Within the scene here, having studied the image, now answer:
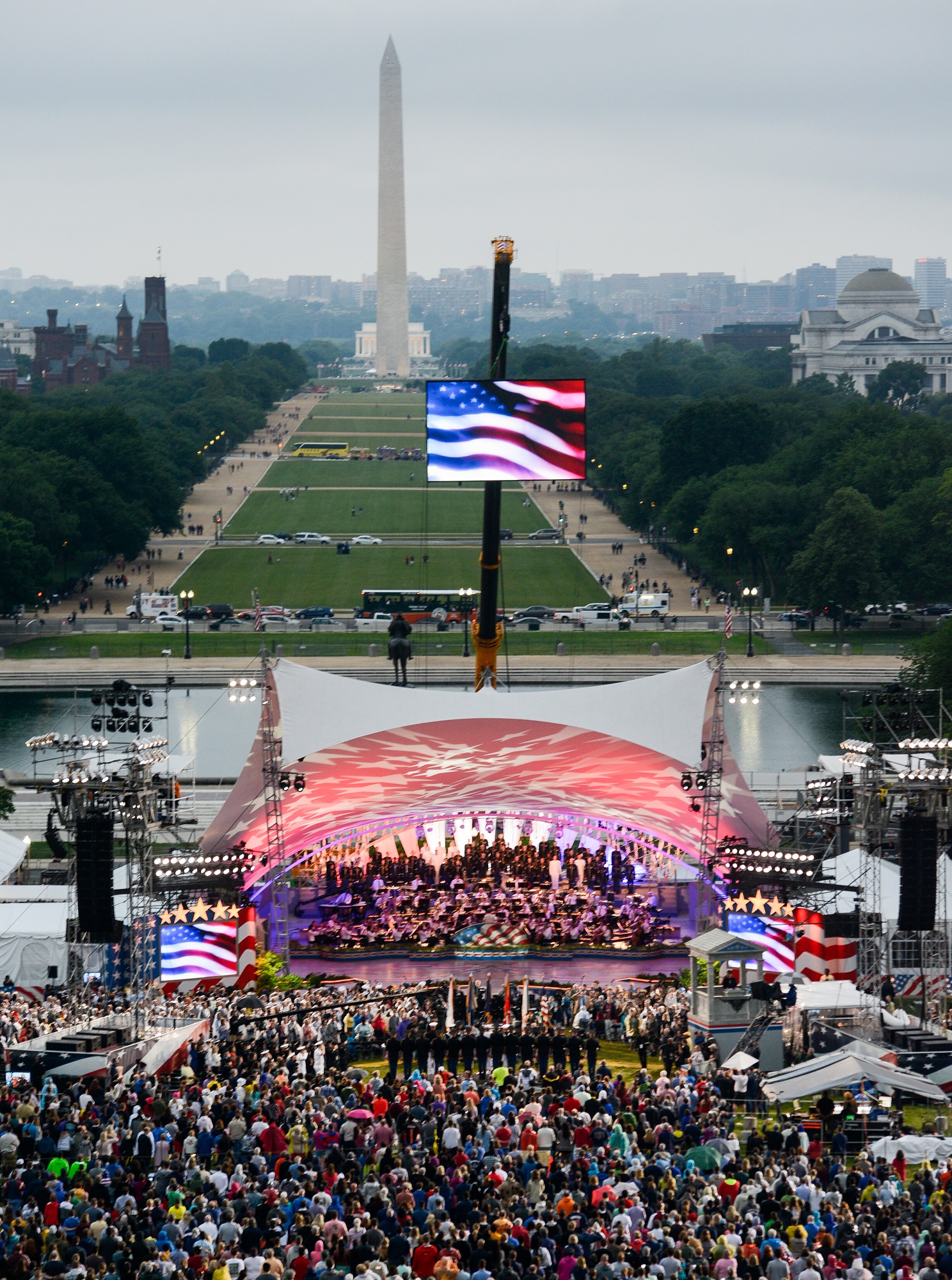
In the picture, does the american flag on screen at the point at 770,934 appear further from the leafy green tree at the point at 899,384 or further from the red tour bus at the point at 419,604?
the leafy green tree at the point at 899,384

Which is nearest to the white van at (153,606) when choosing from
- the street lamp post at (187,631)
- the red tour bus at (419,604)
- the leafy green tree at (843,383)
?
the street lamp post at (187,631)

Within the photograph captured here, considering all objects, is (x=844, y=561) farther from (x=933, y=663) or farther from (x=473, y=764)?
(x=473, y=764)

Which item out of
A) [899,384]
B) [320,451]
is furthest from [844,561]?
[899,384]

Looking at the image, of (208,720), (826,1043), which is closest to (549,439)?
(826,1043)

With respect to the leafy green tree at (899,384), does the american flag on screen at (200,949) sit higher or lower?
lower

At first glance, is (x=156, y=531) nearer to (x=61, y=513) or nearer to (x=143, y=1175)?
(x=61, y=513)

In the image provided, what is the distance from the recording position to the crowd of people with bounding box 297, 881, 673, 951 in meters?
38.8

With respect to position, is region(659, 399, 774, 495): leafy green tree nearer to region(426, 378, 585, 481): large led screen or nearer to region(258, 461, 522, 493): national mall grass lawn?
region(258, 461, 522, 493): national mall grass lawn

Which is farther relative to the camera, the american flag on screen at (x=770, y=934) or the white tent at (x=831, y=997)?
the american flag on screen at (x=770, y=934)

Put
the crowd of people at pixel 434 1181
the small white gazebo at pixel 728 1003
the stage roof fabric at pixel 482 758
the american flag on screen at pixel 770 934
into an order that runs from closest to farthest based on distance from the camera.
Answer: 1. the crowd of people at pixel 434 1181
2. the small white gazebo at pixel 728 1003
3. the american flag on screen at pixel 770 934
4. the stage roof fabric at pixel 482 758

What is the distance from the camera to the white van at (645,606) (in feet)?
266

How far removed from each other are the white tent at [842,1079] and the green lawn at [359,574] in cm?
5576

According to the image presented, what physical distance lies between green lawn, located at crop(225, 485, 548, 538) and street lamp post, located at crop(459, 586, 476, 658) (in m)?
22.6

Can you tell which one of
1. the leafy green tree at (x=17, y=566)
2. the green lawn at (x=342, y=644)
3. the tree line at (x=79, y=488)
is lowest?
the green lawn at (x=342, y=644)
